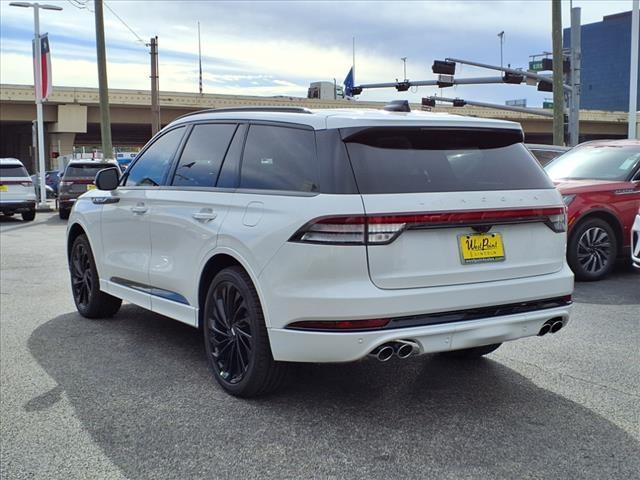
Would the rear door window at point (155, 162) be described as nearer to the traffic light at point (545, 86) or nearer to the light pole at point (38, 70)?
the light pole at point (38, 70)

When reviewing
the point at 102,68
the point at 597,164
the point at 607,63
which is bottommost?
the point at 597,164

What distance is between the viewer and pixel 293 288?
12.3ft

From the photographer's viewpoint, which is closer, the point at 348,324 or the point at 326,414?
the point at 348,324

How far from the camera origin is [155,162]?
5621 millimetres

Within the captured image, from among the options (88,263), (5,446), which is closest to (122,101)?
(88,263)

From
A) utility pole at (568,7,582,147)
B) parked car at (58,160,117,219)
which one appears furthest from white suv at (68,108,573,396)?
utility pole at (568,7,582,147)

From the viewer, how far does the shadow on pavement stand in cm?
342

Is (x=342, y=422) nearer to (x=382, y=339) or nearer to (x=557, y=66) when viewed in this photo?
(x=382, y=339)

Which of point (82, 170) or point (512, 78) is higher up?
point (512, 78)

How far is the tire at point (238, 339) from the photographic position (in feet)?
13.3

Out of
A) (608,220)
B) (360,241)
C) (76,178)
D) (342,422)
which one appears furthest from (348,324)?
(76,178)

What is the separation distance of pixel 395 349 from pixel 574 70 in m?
23.4

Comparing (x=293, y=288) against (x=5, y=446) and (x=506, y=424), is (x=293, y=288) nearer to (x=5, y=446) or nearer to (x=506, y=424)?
(x=506, y=424)

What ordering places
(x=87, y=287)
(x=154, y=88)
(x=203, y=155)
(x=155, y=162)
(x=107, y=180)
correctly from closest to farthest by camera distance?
(x=203, y=155) → (x=155, y=162) → (x=107, y=180) → (x=87, y=287) → (x=154, y=88)
